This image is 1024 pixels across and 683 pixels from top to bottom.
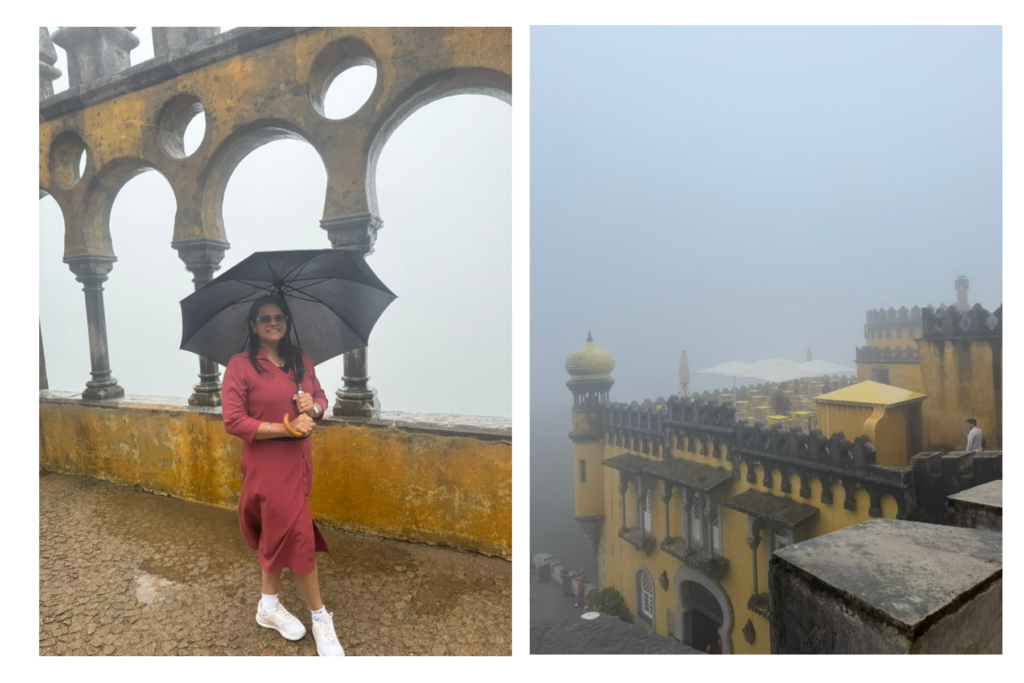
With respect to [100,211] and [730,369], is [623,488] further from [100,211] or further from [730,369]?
[100,211]

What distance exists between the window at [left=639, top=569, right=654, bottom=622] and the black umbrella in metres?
2.54

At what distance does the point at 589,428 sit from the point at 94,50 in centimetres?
395

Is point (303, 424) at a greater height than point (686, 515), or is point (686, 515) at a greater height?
point (303, 424)

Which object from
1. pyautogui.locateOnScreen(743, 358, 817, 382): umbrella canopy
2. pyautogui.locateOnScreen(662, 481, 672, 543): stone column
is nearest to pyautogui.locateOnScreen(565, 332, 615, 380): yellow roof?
pyautogui.locateOnScreen(743, 358, 817, 382): umbrella canopy

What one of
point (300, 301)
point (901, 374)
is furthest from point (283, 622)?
point (901, 374)

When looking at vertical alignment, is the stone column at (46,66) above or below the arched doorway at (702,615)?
above

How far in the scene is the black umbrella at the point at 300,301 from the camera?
153 centimetres

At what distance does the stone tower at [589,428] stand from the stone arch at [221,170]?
1.99 meters

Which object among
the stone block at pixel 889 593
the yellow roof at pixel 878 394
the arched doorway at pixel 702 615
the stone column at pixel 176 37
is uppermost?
the stone column at pixel 176 37

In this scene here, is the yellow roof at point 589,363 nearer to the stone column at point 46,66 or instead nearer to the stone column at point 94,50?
the stone column at point 94,50

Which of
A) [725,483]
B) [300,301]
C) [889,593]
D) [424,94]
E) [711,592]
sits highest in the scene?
[424,94]

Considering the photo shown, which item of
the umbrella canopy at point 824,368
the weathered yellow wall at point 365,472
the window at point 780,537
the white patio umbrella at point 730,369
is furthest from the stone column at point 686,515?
the weathered yellow wall at point 365,472

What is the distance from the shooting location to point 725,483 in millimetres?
2711

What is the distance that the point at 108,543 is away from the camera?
2.27 m
